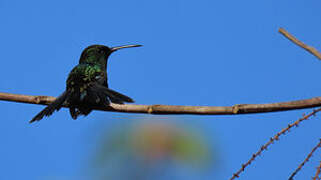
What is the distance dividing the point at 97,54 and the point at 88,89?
150cm

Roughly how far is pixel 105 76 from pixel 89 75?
452 mm

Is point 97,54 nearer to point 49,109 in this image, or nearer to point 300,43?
point 49,109

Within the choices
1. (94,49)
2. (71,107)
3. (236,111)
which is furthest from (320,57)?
(94,49)

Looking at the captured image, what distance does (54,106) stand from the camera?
3.80m

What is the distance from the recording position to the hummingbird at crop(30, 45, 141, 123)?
12.4 ft

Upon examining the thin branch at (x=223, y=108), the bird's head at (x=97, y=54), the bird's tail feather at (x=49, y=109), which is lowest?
the thin branch at (x=223, y=108)

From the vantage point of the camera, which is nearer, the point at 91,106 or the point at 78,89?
the point at 91,106

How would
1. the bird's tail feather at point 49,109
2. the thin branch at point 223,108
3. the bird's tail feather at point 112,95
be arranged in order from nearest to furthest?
the thin branch at point 223,108
the bird's tail feather at point 112,95
the bird's tail feather at point 49,109

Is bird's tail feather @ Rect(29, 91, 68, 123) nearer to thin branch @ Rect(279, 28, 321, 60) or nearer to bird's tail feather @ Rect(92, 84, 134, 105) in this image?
bird's tail feather @ Rect(92, 84, 134, 105)

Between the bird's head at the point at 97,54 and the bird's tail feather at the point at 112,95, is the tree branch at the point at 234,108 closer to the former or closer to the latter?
the bird's tail feather at the point at 112,95

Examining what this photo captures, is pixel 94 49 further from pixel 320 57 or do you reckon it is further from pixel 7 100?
pixel 320 57

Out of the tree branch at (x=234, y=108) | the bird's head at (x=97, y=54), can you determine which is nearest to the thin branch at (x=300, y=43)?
the tree branch at (x=234, y=108)

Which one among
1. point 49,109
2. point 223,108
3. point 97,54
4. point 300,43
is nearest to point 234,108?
point 223,108

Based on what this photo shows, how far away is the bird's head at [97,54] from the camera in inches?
231
